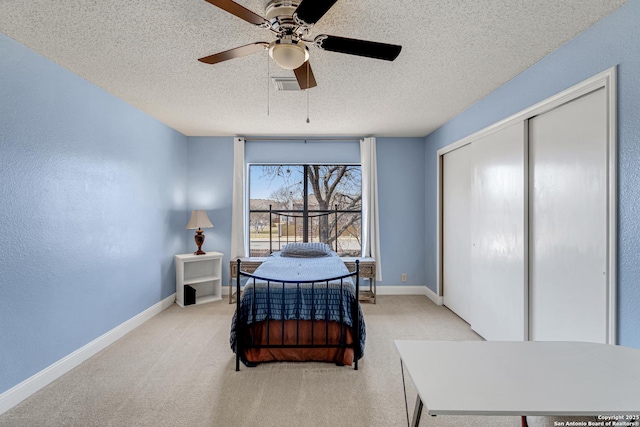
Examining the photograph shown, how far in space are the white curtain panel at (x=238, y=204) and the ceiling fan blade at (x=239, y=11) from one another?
3051 mm

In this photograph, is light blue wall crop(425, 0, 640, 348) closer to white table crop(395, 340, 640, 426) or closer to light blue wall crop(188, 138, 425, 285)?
white table crop(395, 340, 640, 426)

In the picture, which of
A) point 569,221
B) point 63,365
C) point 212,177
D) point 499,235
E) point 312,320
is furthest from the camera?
point 212,177

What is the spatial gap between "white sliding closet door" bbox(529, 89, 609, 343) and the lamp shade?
3842 millimetres

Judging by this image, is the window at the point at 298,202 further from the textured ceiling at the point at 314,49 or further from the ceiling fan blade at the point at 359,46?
the ceiling fan blade at the point at 359,46

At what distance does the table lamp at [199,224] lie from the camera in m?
4.16

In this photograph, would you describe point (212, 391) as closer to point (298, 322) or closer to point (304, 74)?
point (298, 322)

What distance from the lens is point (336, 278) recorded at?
2.52 metres

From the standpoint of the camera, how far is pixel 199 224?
4156 millimetres

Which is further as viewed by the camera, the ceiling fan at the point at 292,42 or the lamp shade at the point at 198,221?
the lamp shade at the point at 198,221

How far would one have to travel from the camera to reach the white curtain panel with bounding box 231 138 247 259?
176 inches


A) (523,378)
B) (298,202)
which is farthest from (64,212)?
(523,378)

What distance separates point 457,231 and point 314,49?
280 centimetres

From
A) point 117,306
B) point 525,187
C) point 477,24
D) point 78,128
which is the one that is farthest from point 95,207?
point 525,187

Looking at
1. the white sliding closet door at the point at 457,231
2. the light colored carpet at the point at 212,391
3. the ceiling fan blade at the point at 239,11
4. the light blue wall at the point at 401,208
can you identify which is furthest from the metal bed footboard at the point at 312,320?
the light blue wall at the point at 401,208
